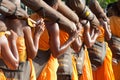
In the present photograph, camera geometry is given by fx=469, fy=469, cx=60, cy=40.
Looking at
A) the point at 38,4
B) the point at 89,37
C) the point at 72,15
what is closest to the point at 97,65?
the point at 89,37

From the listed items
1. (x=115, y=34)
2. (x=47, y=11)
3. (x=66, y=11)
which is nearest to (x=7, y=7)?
(x=47, y=11)

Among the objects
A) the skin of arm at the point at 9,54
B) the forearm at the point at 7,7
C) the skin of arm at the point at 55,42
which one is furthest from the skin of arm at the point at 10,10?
the skin of arm at the point at 55,42

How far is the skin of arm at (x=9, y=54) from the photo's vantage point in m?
4.21

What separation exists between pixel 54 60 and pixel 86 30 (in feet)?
3.93

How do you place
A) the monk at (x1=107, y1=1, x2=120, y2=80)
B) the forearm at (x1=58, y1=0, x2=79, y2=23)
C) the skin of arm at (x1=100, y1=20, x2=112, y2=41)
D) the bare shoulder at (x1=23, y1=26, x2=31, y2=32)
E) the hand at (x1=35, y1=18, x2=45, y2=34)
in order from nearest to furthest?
1. the bare shoulder at (x1=23, y1=26, x2=31, y2=32)
2. the hand at (x1=35, y1=18, x2=45, y2=34)
3. the forearm at (x1=58, y1=0, x2=79, y2=23)
4. the skin of arm at (x1=100, y1=20, x2=112, y2=41)
5. the monk at (x1=107, y1=1, x2=120, y2=80)

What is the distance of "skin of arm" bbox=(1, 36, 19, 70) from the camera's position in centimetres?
421

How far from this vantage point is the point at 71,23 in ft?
17.6

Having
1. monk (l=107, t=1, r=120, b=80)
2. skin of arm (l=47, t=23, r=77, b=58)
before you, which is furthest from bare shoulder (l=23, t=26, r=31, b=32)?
monk (l=107, t=1, r=120, b=80)

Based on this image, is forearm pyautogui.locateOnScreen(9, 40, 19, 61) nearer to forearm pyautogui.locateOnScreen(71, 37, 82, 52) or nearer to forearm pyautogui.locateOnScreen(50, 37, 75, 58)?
forearm pyautogui.locateOnScreen(50, 37, 75, 58)

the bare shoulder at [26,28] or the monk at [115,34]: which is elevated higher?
the bare shoulder at [26,28]

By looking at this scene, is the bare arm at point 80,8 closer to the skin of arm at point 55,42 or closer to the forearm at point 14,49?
the skin of arm at point 55,42

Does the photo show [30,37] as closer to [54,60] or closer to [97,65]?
[54,60]

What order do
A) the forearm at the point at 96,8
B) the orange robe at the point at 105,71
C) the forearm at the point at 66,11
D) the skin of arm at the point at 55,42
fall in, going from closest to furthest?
the skin of arm at the point at 55,42, the forearm at the point at 66,11, the forearm at the point at 96,8, the orange robe at the point at 105,71

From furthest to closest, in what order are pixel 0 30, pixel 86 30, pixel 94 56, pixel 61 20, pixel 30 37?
pixel 94 56 < pixel 86 30 < pixel 61 20 < pixel 30 37 < pixel 0 30
